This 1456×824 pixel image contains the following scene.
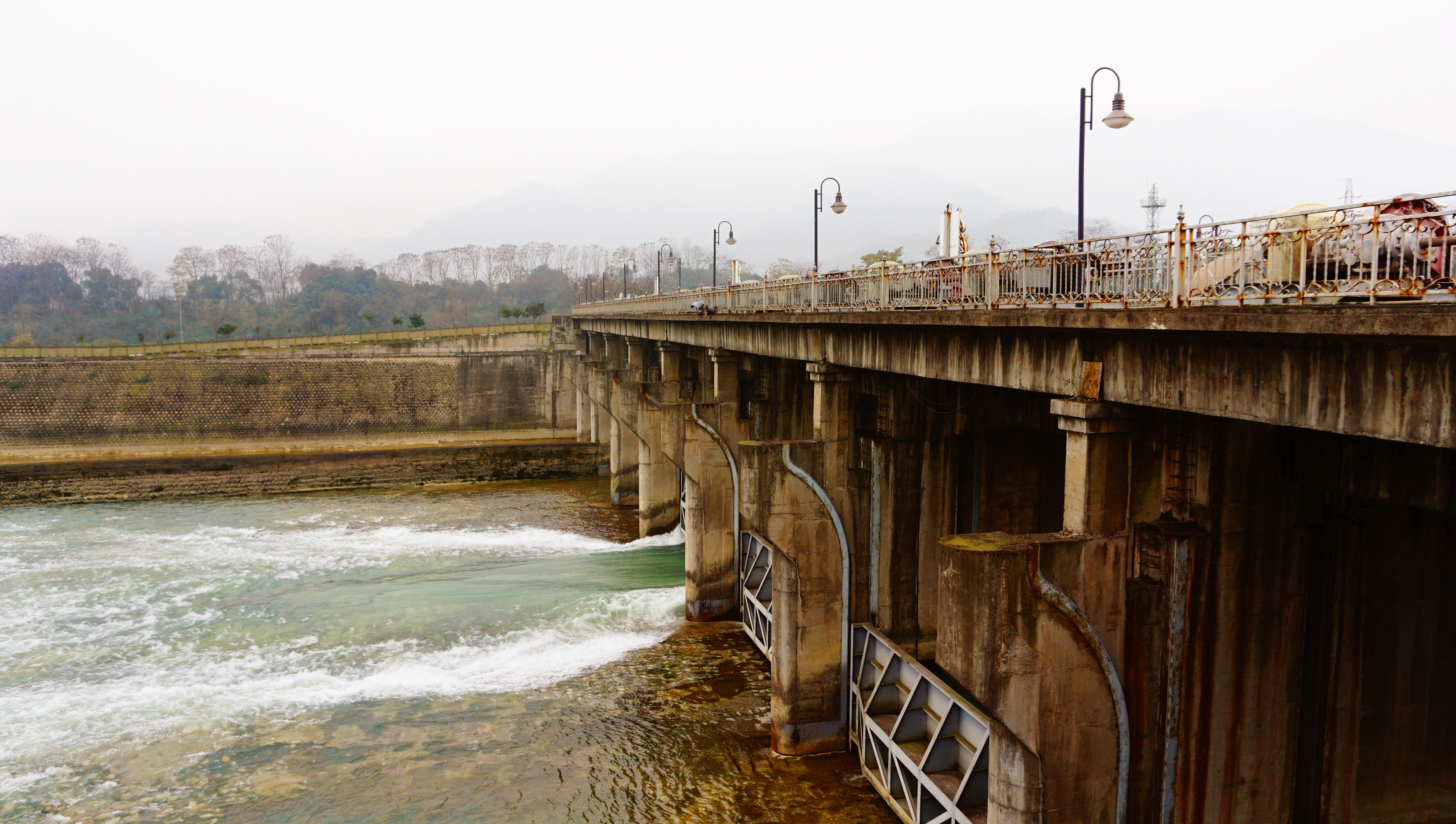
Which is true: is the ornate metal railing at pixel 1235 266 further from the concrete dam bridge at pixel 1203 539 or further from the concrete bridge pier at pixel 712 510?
the concrete bridge pier at pixel 712 510

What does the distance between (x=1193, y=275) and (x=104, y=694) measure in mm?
23807

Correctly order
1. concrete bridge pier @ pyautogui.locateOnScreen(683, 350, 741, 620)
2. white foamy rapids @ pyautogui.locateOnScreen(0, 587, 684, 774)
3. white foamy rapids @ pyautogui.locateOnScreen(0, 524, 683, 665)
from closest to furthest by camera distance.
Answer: white foamy rapids @ pyautogui.locateOnScreen(0, 587, 684, 774), concrete bridge pier @ pyautogui.locateOnScreen(683, 350, 741, 620), white foamy rapids @ pyautogui.locateOnScreen(0, 524, 683, 665)

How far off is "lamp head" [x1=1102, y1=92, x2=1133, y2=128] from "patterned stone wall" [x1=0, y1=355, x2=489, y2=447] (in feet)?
167

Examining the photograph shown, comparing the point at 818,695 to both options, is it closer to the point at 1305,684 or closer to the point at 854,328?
the point at 854,328

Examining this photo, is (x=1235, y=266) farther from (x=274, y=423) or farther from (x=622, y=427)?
(x=274, y=423)

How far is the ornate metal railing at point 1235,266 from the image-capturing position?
20.6 ft

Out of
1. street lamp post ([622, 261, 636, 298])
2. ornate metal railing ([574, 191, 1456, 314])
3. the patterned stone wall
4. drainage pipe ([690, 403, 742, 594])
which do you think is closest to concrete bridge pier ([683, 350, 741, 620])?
drainage pipe ([690, 403, 742, 594])

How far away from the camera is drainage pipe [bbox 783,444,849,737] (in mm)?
16438

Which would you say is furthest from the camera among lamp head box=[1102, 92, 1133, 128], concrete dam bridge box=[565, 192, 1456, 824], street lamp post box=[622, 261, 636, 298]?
street lamp post box=[622, 261, 636, 298]

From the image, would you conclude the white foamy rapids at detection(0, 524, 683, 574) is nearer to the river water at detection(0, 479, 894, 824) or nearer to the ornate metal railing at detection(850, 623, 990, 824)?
the river water at detection(0, 479, 894, 824)

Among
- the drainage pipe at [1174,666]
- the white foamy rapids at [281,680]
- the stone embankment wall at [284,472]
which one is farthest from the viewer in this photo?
the stone embankment wall at [284,472]

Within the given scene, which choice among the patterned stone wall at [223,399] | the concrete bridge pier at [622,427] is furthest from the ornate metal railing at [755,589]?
the patterned stone wall at [223,399]

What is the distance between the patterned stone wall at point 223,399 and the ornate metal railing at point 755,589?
37.6 metres

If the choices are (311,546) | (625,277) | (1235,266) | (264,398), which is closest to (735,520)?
(1235,266)
